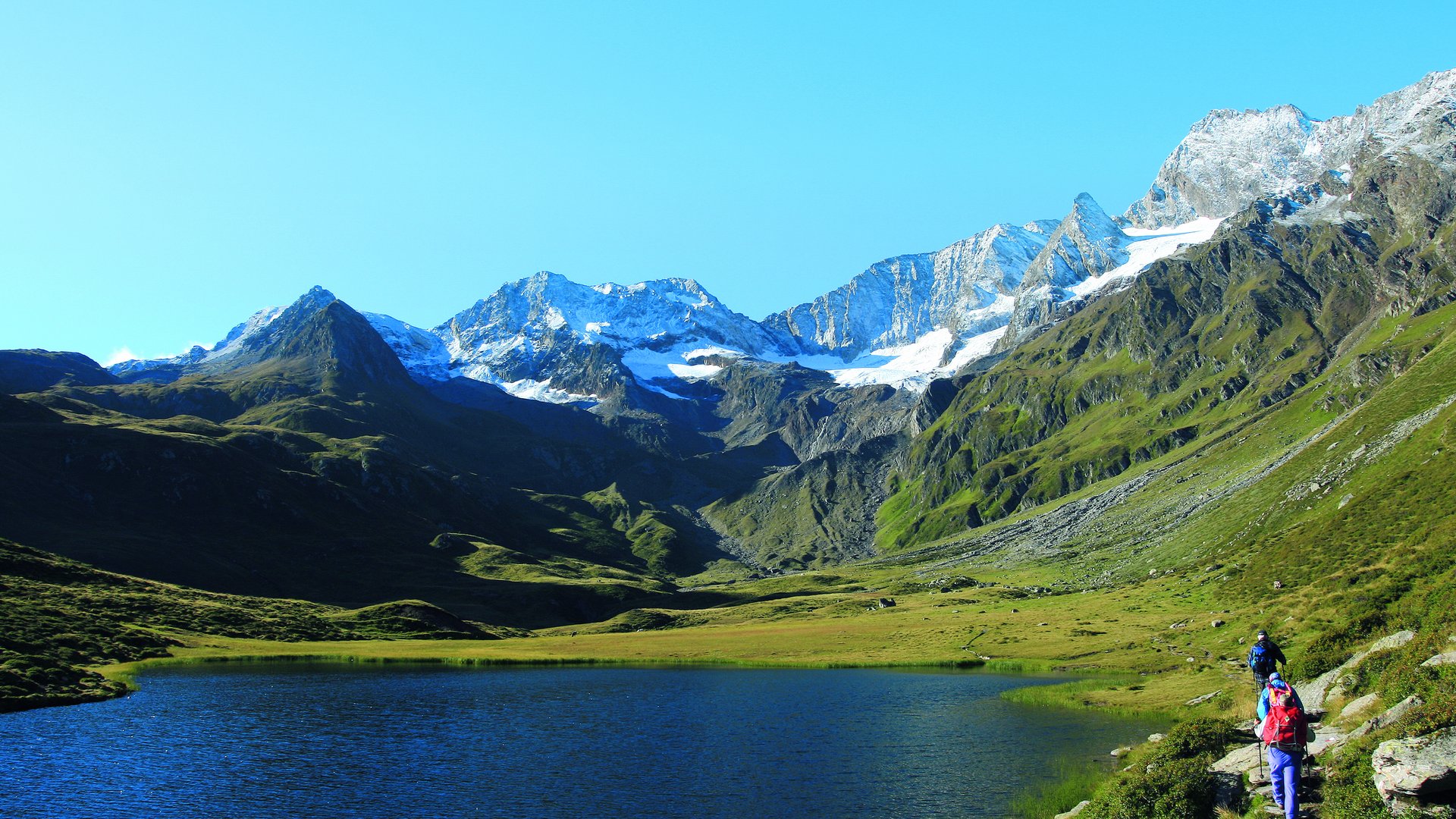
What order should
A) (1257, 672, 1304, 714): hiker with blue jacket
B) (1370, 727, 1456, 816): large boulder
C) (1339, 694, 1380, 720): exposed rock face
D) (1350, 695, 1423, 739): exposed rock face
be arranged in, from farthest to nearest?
(1339, 694, 1380, 720): exposed rock face, (1350, 695, 1423, 739): exposed rock face, (1257, 672, 1304, 714): hiker with blue jacket, (1370, 727, 1456, 816): large boulder

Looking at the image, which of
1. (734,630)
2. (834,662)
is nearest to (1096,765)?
(834,662)

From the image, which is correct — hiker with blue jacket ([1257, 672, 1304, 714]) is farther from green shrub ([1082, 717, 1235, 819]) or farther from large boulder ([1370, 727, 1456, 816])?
green shrub ([1082, 717, 1235, 819])

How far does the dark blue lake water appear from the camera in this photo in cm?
5041

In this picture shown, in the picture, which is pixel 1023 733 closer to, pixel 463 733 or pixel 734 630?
pixel 463 733

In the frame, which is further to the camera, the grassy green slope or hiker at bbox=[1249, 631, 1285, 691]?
the grassy green slope

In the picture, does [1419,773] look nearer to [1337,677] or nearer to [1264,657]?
[1264,657]

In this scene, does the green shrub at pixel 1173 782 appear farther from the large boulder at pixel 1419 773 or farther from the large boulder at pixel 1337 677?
the large boulder at pixel 1419 773

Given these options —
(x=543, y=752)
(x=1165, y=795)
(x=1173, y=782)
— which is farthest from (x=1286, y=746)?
(x=543, y=752)

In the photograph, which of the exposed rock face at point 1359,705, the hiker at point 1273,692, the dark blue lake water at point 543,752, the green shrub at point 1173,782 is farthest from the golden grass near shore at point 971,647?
the hiker at point 1273,692

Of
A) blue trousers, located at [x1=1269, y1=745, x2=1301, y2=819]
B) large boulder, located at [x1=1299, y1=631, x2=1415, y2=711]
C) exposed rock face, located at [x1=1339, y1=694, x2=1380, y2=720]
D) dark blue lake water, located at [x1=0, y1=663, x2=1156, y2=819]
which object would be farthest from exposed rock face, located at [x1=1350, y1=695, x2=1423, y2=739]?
dark blue lake water, located at [x1=0, y1=663, x2=1156, y2=819]

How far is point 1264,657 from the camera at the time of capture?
34.9 metres

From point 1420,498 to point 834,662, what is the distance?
228ft

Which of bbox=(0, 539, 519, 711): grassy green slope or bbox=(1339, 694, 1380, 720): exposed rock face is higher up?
bbox=(0, 539, 519, 711): grassy green slope

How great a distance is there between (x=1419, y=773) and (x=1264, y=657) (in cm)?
1309
